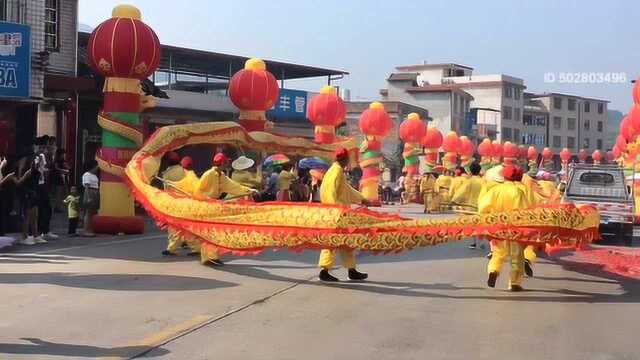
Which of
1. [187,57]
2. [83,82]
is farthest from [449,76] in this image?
[83,82]

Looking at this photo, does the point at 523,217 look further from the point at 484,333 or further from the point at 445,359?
the point at 445,359

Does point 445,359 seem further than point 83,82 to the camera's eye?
No

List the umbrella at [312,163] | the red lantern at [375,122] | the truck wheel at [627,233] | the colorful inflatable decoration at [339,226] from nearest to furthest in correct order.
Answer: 1. the colorful inflatable decoration at [339,226]
2. the truck wheel at [627,233]
3. the umbrella at [312,163]
4. the red lantern at [375,122]

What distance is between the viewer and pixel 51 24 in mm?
20750

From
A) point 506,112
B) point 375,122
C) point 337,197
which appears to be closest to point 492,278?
point 337,197

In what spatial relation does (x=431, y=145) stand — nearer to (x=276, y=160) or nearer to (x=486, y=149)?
(x=486, y=149)

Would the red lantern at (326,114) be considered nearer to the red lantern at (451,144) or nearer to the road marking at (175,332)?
the red lantern at (451,144)

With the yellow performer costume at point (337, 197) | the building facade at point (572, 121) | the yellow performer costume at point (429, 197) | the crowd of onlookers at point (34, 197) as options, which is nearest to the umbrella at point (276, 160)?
the crowd of onlookers at point (34, 197)

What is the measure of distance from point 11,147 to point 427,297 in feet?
35.3

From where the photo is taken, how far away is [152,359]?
5.89 metres

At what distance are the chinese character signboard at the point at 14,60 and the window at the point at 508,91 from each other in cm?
6744

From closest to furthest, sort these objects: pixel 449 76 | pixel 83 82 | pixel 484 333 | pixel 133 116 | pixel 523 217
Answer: pixel 484 333 → pixel 523 217 → pixel 133 116 → pixel 83 82 → pixel 449 76

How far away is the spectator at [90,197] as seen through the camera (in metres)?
15.7

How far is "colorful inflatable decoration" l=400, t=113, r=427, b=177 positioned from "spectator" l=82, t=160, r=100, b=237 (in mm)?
16827
